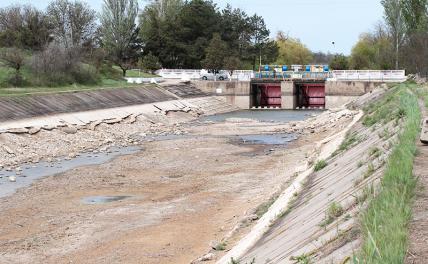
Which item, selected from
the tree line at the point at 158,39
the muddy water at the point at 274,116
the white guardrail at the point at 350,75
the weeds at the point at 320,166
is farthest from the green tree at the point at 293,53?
the weeds at the point at 320,166

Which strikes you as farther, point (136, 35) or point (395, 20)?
point (136, 35)

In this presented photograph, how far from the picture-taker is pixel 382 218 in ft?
26.2

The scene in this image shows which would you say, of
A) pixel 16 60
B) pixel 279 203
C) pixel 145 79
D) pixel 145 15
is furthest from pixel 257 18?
pixel 279 203

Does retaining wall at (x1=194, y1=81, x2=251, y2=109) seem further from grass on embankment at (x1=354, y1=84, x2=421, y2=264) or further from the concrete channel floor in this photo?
the concrete channel floor

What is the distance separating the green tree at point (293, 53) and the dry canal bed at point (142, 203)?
97.3 metres

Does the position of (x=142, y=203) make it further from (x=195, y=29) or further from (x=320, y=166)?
(x=195, y=29)

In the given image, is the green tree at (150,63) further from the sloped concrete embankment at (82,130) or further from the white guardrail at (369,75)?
the white guardrail at (369,75)

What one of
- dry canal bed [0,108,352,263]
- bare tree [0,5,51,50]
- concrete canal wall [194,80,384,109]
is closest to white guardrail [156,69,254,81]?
concrete canal wall [194,80,384,109]

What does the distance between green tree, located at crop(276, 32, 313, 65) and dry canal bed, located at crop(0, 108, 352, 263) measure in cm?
9733

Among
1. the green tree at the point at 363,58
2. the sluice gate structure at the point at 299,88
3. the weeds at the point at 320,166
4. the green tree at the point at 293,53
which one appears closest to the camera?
the weeds at the point at 320,166

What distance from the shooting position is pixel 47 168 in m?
29.0

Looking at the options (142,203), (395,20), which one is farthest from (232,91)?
(142,203)

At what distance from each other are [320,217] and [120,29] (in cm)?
8539

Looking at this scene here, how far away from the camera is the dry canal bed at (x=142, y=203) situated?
15.2 metres
